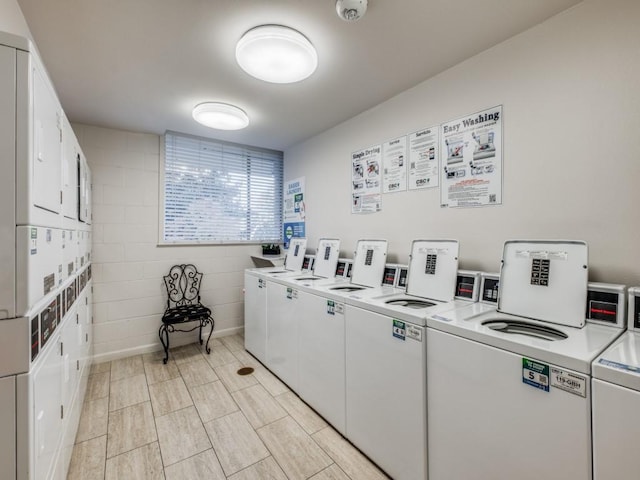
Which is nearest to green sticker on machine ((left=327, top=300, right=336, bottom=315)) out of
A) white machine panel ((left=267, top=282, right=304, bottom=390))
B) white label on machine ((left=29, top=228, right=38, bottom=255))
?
white machine panel ((left=267, top=282, right=304, bottom=390))

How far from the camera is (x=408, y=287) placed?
2.02 metres

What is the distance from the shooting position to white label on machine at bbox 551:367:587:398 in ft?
3.05

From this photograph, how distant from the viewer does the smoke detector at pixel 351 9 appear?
55.5 inches

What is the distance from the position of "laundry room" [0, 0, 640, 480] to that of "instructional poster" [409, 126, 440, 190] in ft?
0.06

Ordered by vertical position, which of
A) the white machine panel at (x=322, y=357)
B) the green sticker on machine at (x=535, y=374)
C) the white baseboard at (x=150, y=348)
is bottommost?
the white baseboard at (x=150, y=348)

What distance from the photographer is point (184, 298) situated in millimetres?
3424

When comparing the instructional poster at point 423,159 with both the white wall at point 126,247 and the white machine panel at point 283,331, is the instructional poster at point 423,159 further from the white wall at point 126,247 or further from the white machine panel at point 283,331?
the white wall at point 126,247

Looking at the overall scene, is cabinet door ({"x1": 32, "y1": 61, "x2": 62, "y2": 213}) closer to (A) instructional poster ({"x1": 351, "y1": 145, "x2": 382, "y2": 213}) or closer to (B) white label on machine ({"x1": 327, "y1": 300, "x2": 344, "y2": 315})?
(B) white label on machine ({"x1": 327, "y1": 300, "x2": 344, "y2": 315})

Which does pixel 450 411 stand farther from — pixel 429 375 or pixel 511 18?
pixel 511 18

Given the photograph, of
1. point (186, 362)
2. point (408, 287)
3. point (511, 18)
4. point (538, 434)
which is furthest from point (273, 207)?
point (538, 434)

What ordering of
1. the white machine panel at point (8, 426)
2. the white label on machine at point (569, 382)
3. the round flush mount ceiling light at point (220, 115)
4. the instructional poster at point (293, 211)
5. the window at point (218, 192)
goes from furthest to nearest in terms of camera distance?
the instructional poster at point (293, 211), the window at point (218, 192), the round flush mount ceiling light at point (220, 115), the white label on machine at point (569, 382), the white machine panel at point (8, 426)

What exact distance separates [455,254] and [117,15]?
239 centimetres

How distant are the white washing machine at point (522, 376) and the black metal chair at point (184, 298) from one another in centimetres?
260

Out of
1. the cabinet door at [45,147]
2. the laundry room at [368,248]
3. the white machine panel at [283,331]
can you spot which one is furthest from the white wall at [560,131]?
the cabinet door at [45,147]
